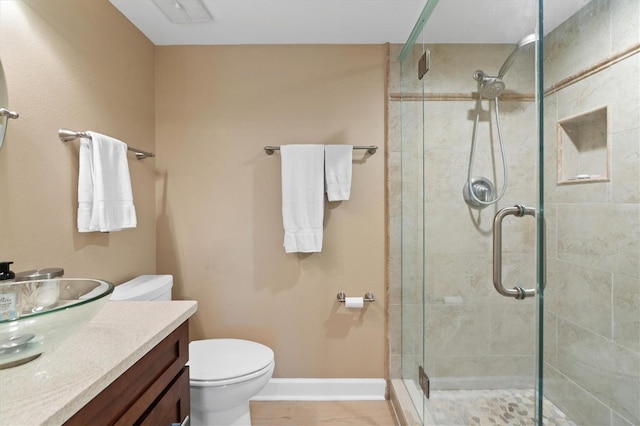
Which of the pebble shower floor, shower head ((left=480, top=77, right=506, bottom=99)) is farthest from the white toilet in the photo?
shower head ((left=480, top=77, right=506, bottom=99))

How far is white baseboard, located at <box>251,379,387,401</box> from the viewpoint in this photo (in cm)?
190

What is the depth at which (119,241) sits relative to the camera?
5.24 feet

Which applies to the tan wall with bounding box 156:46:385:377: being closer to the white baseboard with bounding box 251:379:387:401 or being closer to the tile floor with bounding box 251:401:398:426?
the white baseboard with bounding box 251:379:387:401

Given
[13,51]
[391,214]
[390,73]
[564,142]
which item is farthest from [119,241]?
[564,142]

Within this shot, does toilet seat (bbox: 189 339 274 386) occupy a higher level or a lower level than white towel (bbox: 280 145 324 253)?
lower

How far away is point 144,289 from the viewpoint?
1.51 meters

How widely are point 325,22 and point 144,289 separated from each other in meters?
1.66

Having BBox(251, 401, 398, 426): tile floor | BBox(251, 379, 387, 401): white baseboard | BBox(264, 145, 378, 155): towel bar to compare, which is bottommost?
BBox(251, 401, 398, 426): tile floor

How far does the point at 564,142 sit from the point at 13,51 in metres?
1.85

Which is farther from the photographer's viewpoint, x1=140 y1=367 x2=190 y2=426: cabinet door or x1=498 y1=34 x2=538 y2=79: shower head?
x1=498 y1=34 x2=538 y2=79: shower head

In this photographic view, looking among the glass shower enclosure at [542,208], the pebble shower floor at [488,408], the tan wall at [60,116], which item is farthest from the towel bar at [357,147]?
the pebble shower floor at [488,408]

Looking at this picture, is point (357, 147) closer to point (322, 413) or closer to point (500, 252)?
point (500, 252)

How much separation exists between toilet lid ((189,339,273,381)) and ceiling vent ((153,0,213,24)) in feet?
5.63

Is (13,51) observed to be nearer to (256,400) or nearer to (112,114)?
(112,114)
